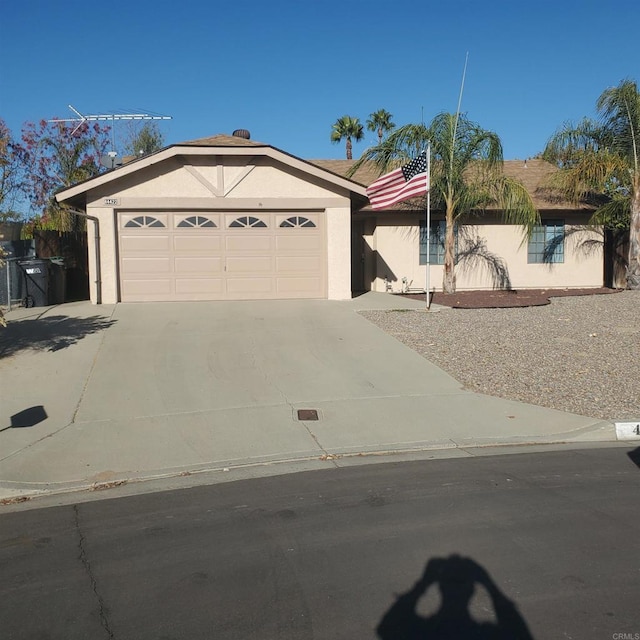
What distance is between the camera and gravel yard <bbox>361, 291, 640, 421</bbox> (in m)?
9.77

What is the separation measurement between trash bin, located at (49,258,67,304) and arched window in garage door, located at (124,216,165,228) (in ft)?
8.04

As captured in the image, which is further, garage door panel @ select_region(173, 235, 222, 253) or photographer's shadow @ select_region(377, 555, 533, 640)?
garage door panel @ select_region(173, 235, 222, 253)

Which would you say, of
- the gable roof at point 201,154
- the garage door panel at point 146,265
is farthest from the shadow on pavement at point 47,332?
the gable roof at point 201,154

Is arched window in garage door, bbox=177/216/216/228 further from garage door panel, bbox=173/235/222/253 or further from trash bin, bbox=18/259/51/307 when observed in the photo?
trash bin, bbox=18/259/51/307

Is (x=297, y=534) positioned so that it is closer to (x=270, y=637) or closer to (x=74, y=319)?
(x=270, y=637)

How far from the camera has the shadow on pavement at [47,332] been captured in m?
11.9

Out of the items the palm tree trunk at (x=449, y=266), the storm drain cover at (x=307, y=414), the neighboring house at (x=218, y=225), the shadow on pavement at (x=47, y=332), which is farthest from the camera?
the palm tree trunk at (x=449, y=266)

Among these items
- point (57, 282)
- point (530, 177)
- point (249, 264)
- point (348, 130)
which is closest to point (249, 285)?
point (249, 264)

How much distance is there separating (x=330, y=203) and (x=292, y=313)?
352 cm

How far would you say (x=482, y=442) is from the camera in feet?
26.1

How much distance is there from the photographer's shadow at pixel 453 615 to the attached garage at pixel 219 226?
1315cm

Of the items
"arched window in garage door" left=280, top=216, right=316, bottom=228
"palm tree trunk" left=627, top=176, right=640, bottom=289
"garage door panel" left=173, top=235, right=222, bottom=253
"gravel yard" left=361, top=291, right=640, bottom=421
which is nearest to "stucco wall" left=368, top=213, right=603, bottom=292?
"palm tree trunk" left=627, top=176, right=640, bottom=289

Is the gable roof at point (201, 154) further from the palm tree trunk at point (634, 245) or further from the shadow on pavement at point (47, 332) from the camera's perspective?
the palm tree trunk at point (634, 245)

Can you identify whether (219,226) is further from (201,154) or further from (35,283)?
(35,283)
